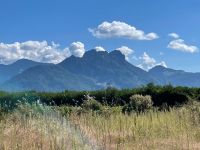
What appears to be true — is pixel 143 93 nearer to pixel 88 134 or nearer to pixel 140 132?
pixel 140 132

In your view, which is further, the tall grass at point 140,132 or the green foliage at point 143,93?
the green foliage at point 143,93

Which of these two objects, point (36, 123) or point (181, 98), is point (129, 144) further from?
point (181, 98)

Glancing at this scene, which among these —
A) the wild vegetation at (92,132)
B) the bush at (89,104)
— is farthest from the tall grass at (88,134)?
the bush at (89,104)

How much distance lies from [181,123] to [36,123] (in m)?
3.22

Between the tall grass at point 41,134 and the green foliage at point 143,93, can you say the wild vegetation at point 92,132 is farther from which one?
the green foliage at point 143,93

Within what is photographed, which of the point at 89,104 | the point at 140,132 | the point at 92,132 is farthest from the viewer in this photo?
the point at 89,104

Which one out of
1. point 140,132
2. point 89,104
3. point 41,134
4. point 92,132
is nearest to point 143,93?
point 89,104

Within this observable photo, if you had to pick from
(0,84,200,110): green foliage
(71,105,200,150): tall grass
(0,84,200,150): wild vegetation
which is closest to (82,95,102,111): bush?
(71,105,200,150): tall grass

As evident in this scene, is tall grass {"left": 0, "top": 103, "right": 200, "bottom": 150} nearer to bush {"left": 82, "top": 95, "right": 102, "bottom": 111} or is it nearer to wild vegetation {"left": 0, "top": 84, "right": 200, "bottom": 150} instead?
wild vegetation {"left": 0, "top": 84, "right": 200, "bottom": 150}

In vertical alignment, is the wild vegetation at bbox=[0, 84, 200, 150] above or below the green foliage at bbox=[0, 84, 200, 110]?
below

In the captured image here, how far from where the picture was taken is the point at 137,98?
2305 centimetres

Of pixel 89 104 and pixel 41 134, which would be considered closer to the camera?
pixel 41 134

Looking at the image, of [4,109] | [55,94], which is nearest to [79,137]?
[4,109]

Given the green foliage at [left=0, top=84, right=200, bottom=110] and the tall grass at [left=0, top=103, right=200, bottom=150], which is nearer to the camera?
the tall grass at [left=0, top=103, right=200, bottom=150]
